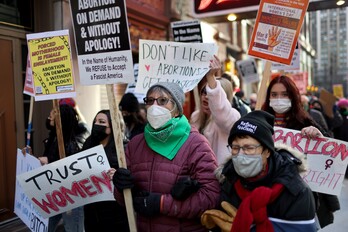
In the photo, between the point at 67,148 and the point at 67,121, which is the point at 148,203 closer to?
the point at 67,148

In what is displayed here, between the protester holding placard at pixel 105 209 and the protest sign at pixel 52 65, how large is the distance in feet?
1.36

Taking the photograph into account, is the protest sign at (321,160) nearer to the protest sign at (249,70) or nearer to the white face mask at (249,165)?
the white face mask at (249,165)

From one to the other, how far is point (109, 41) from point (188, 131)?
0.90 meters

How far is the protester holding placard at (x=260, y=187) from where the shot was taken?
2.05 meters

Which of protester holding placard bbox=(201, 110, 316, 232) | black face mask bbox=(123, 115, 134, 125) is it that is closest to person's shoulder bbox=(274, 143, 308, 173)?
protester holding placard bbox=(201, 110, 316, 232)

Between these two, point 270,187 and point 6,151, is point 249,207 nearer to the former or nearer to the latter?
point 270,187

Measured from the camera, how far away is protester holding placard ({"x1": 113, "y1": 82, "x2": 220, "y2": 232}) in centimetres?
Answer: 237

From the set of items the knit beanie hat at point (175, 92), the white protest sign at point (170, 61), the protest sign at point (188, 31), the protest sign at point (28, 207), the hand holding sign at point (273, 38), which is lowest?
the protest sign at point (28, 207)

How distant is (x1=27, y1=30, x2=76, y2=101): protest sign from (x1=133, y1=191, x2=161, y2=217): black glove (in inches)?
64.0

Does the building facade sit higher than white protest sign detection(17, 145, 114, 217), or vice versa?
the building facade

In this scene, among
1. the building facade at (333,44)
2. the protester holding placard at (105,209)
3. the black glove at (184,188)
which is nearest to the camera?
the black glove at (184,188)

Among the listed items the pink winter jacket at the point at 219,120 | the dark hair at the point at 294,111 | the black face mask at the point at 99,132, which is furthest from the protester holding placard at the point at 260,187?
the black face mask at the point at 99,132

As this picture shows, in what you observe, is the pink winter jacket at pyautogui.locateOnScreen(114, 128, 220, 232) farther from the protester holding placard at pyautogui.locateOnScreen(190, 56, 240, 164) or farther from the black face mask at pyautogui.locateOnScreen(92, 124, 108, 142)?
the black face mask at pyautogui.locateOnScreen(92, 124, 108, 142)

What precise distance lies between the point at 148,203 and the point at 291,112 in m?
1.62
